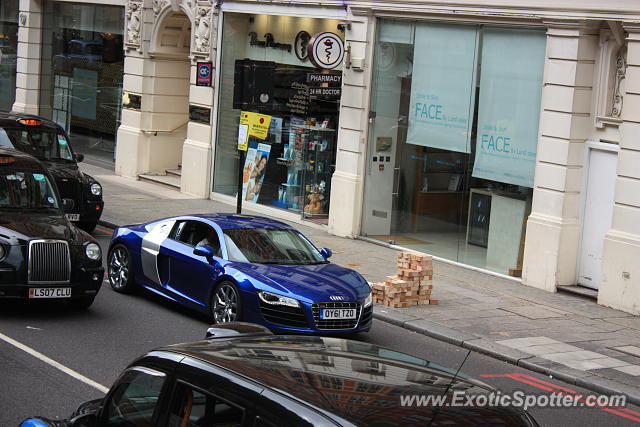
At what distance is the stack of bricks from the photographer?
581 inches

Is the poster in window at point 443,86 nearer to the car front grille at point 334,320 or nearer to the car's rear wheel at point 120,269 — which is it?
the car's rear wheel at point 120,269

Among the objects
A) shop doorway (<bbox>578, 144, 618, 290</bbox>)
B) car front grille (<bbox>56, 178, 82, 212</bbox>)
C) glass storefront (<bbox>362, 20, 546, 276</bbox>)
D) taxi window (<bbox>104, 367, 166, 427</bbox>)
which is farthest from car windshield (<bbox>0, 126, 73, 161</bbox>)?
taxi window (<bbox>104, 367, 166, 427</bbox>)

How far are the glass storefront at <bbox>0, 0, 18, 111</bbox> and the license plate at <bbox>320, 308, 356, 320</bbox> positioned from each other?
2676 centimetres

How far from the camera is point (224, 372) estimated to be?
466cm

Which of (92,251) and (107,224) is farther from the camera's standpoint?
(107,224)

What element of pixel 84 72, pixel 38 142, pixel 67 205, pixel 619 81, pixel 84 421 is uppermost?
pixel 619 81

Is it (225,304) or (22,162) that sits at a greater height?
(22,162)

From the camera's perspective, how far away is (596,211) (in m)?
16.5

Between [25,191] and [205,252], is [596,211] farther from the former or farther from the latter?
[25,191]

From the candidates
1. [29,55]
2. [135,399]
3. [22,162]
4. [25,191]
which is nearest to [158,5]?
[29,55]

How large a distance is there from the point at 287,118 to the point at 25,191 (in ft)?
32.4

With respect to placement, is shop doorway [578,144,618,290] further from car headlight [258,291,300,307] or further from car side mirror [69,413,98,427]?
car side mirror [69,413,98,427]

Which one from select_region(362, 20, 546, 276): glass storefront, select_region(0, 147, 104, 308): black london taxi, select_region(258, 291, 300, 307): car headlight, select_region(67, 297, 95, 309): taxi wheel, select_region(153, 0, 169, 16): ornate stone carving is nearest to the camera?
select_region(258, 291, 300, 307): car headlight

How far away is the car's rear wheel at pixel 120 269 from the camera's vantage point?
14111 mm
